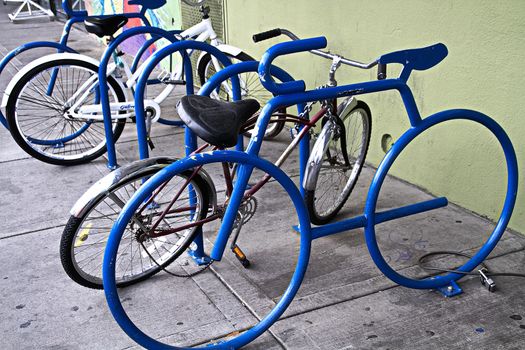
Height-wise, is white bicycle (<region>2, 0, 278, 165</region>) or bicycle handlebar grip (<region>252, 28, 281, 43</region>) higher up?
bicycle handlebar grip (<region>252, 28, 281, 43</region>)

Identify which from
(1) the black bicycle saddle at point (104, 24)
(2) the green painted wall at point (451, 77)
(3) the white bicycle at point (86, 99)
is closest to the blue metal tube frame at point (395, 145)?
(2) the green painted wall at point (451, 77)

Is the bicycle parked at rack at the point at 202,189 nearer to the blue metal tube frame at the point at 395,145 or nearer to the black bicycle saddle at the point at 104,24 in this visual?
the blue metal tube frame at the point at 395,145

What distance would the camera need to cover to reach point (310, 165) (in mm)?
Result: 3369

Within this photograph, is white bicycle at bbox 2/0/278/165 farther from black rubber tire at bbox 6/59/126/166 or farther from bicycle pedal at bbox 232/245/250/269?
bicycle pedal at bbox 232/245/250/269

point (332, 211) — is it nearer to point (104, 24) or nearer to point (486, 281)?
point (486, 281)

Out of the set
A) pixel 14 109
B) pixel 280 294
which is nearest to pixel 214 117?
pixel 280 294

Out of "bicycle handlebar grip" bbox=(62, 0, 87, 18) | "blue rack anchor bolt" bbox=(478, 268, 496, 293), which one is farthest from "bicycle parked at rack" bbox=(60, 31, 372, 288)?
"bicycle handlebar grip" bbox=(62, 0, 87, 18)

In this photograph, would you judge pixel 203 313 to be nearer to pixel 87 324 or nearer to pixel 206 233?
pixel 87 324

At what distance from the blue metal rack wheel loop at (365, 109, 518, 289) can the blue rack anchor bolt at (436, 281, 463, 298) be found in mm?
21

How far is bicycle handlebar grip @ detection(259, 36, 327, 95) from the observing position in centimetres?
246

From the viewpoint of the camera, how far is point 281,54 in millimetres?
2510

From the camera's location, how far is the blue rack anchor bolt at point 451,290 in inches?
122

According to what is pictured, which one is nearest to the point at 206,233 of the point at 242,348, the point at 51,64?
the point at 242,348

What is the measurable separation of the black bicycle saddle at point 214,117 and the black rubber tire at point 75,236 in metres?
0.46
